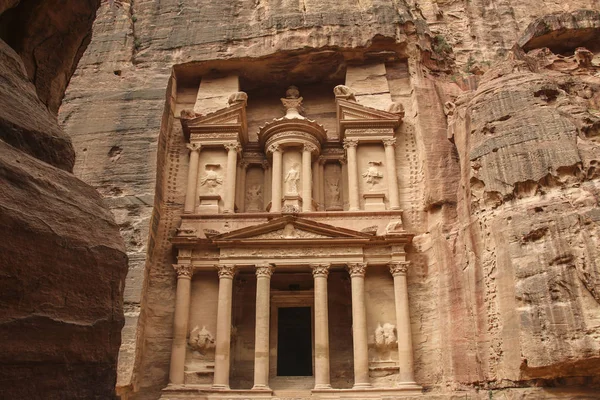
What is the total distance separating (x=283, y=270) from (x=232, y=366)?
2874 millimetres

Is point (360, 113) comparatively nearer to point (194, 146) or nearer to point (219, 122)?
point (219, 122)

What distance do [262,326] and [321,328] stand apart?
1.47m

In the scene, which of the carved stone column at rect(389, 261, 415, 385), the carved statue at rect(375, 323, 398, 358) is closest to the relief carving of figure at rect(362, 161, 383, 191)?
the carved stone column at rect(389, 261, 415, 385)

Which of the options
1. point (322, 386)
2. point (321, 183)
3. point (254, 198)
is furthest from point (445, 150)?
point (322, 386)

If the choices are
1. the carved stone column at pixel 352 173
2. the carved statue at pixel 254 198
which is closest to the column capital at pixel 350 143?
the carved stone column at pixel 352 173

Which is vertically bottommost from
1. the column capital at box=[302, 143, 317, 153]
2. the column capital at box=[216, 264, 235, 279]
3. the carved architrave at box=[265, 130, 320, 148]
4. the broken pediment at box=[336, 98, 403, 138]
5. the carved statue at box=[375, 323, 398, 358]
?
the carved statue at box=[375, 323, 398, 358]

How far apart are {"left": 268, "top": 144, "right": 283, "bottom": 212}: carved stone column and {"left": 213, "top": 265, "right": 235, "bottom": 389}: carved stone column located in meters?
2.40

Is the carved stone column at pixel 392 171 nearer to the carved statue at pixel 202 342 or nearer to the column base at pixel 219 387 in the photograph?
the carved statue at pixel 202 342

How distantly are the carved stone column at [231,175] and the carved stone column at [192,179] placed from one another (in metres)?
0.91

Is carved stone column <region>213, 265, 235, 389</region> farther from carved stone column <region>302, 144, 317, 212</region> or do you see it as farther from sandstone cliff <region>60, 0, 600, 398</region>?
carved stone column <region>302, 144, 317, 212</region>

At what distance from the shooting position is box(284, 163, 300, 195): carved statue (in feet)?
53.0

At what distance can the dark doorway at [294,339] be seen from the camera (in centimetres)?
1584

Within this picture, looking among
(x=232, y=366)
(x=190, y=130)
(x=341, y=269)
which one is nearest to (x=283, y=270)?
(x=341, y=269)

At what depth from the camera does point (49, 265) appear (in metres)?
2.29
